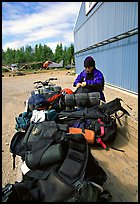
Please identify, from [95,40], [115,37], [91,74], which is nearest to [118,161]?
[91,74]

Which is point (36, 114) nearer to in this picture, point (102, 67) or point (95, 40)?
point (102, 67)

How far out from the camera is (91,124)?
3.33 m

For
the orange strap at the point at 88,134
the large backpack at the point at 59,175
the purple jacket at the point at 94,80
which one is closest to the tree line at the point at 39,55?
the purple jacket at the point at 94,80

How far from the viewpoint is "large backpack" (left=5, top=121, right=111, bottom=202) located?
1711mm

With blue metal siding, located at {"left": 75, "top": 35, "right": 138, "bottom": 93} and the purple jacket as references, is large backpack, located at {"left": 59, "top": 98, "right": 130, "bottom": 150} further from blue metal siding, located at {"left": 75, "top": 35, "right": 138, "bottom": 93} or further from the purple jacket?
blue metal siding, located at {"left": 75, "top": 35, "right": 138, "bottom": 93}

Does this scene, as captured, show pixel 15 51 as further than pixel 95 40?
Yes

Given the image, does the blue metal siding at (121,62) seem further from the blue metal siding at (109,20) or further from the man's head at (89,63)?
the man's head at (89,63)

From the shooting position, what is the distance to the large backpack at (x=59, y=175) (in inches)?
67.4

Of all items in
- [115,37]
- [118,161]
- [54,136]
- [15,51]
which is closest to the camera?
[54,136]

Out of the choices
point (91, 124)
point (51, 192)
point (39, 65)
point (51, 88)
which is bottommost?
point (51, 192)

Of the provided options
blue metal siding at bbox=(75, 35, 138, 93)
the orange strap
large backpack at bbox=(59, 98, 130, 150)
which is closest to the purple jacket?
large backpack at bbox=(59, 98, 130, 150)

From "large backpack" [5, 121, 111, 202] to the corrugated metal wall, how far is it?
6.02 metres

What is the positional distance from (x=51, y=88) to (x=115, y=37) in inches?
200

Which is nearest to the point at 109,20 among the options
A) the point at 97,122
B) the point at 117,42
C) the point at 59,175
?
the point at 117,42
